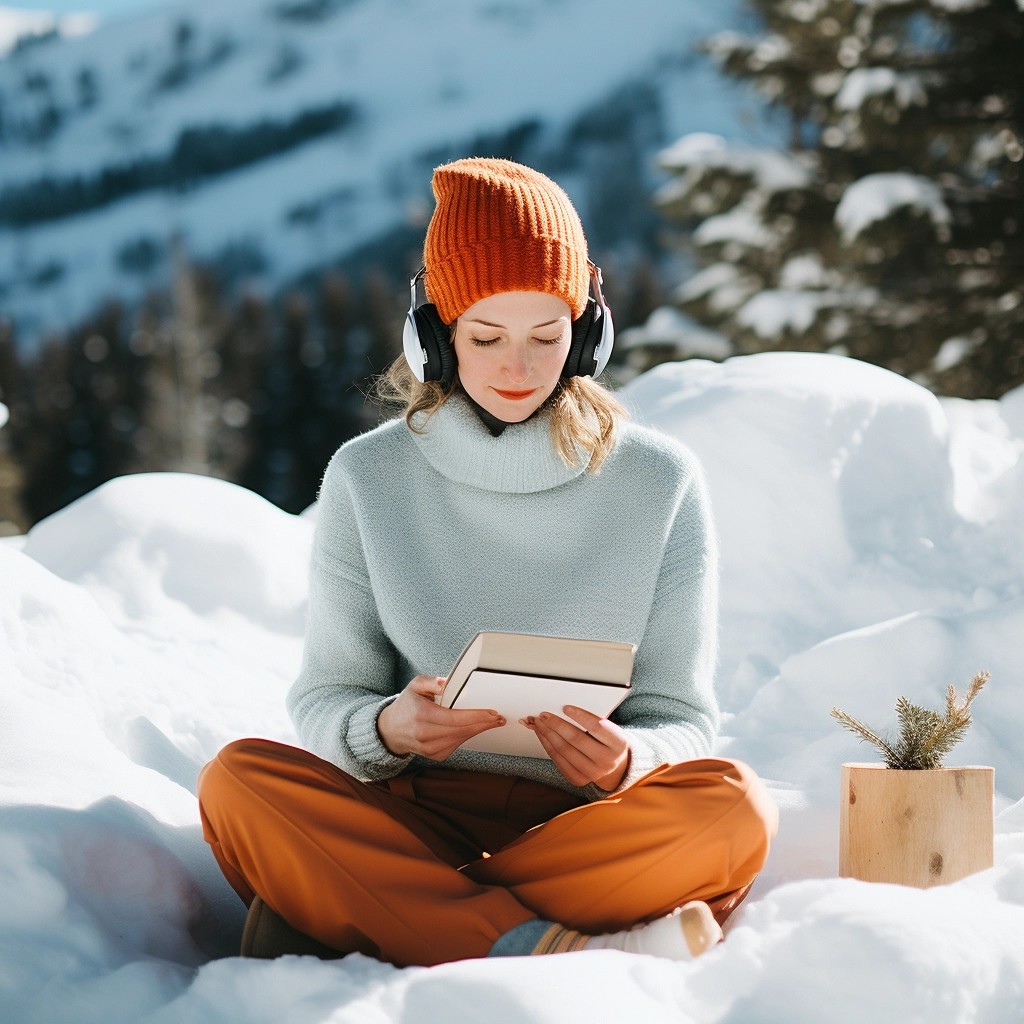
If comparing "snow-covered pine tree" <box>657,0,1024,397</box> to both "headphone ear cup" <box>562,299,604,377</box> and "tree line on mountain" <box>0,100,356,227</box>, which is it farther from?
"tree line on mountain" <box>0,100,356,227</box>

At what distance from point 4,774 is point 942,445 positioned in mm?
3225

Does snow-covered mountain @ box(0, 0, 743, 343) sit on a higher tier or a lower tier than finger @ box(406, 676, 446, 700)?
higher

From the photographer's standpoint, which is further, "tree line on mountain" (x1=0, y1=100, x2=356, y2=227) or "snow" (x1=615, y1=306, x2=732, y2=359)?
"tree line on mountain" (x1=0, y1=100, x2=356, y2=227)

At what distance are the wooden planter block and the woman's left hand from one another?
0.52m

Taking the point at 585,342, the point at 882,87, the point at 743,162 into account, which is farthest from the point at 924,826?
the point at 743,162

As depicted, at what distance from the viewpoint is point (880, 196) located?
30.5 feet

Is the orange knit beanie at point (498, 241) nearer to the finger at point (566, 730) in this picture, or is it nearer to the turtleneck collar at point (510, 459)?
the turtleneck collar at point (510, 459)

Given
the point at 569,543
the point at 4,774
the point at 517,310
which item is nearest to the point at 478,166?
the point at 517,310

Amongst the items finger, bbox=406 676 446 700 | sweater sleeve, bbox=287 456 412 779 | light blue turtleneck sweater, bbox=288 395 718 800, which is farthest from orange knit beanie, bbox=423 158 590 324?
finger, bbox=406 676 446 700

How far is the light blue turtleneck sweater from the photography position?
224cm

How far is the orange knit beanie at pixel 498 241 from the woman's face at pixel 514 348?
0.07ft

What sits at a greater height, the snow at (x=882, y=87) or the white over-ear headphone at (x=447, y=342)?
the snow at (x=882, y=87)

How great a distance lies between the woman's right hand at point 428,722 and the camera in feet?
6.28

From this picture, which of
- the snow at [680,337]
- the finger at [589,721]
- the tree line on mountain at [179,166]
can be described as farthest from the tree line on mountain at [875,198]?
the tree line on mountain at [179,166]
